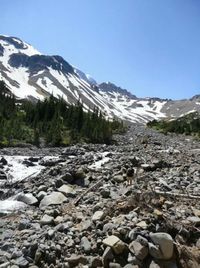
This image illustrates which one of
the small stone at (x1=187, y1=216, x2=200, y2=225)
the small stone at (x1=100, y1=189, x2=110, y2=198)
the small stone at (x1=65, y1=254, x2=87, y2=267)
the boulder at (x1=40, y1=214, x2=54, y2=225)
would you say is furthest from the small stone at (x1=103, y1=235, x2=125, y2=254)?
the small stone at (x1=100, y1=189, x2=110, y2=198)

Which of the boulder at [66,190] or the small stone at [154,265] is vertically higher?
the boulder at [66,190]

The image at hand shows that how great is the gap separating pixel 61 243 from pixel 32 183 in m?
8.57

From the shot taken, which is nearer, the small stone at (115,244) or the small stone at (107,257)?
the small stone at (107,257)

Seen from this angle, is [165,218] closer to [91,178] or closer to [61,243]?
[61,243]

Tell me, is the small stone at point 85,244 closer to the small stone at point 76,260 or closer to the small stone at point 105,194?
the small stone at point 76,260

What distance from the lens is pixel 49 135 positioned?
4069cm

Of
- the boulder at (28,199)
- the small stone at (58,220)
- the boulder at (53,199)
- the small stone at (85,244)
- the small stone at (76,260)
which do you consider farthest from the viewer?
the boulder at (28,199)

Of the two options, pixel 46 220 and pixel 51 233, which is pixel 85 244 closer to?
pixel 51 233

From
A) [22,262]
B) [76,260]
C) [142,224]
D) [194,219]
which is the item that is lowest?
[22,262]

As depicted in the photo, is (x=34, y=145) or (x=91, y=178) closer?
(x=91, y=178)

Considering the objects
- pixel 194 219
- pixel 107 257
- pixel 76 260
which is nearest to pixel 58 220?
pixel 76 260

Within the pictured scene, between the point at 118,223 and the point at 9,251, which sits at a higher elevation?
the point at 118,223

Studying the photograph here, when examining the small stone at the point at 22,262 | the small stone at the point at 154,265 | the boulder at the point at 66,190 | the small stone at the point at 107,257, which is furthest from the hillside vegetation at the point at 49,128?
the small stone at the point at 154,265

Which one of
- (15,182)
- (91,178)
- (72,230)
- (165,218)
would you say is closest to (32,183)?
(15,182)
